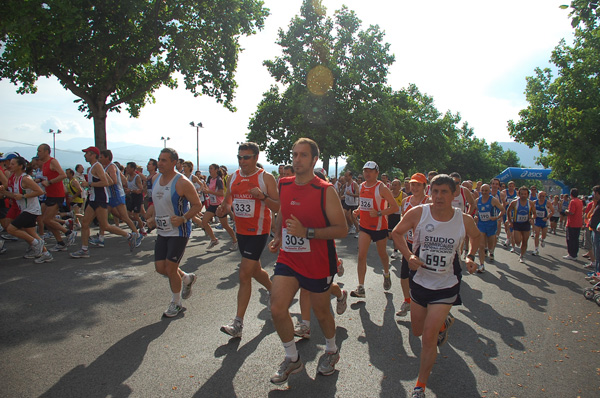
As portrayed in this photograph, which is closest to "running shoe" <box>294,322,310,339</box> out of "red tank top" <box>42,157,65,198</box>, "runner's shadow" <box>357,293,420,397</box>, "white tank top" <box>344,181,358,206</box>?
"runner's shadow" <box>357,293,420,397</box>

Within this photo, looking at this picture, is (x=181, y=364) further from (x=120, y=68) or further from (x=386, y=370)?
(x=120, y=68)

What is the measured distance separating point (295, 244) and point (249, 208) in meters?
1.37

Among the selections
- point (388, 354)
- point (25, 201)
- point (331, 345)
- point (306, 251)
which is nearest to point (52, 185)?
point (25, 201)

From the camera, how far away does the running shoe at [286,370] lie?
3256mm

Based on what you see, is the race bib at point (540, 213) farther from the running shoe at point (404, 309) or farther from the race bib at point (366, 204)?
the running shoe at point (404, 309)

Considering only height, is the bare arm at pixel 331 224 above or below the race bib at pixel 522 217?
above

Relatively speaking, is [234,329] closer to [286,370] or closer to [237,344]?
[237,344]

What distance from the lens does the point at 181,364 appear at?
364 centimetres

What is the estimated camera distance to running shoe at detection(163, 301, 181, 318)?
4.86 meters

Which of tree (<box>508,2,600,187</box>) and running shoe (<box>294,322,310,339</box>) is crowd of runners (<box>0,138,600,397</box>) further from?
tree (<box>508,2,600,187</box>)

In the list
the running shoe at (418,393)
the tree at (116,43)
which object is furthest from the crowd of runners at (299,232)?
the tree at (116,43)

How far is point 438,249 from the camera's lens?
3.51m

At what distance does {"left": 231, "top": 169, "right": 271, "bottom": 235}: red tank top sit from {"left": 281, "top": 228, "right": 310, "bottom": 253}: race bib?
114 cm

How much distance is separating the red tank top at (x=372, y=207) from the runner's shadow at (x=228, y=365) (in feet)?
8.47
